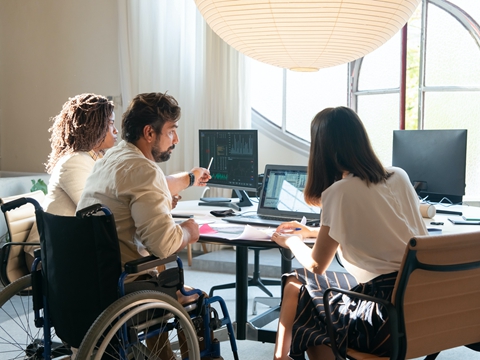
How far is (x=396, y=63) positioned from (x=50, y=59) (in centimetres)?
304

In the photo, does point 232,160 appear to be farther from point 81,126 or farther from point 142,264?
point 142,264

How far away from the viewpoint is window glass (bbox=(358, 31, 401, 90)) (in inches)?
178

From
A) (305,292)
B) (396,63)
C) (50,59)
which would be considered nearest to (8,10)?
(50,59)

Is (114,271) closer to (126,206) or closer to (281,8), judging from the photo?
(126,206)

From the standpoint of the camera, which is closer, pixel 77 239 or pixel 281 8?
pixel 77 239

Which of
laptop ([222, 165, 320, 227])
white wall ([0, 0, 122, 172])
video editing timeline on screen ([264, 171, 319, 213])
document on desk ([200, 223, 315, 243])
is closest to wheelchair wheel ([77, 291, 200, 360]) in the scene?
document on desk ([200, 223, 315, 243])

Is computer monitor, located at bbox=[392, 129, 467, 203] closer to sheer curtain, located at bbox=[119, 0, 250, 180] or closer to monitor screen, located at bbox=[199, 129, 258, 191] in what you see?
monitor screen, located at bbox=[199, 129, 258, 191]

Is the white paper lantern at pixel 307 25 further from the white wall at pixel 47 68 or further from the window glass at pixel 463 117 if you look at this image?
the white wall at pixel 47 68

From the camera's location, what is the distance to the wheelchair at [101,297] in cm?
171

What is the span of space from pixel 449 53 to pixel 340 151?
2916 millimetres

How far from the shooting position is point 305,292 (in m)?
1.99

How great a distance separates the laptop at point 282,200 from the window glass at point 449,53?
2.18 metres

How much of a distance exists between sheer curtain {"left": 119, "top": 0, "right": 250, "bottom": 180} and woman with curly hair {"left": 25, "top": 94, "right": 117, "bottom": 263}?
1901 millimetres

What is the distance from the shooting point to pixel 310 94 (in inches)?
193
